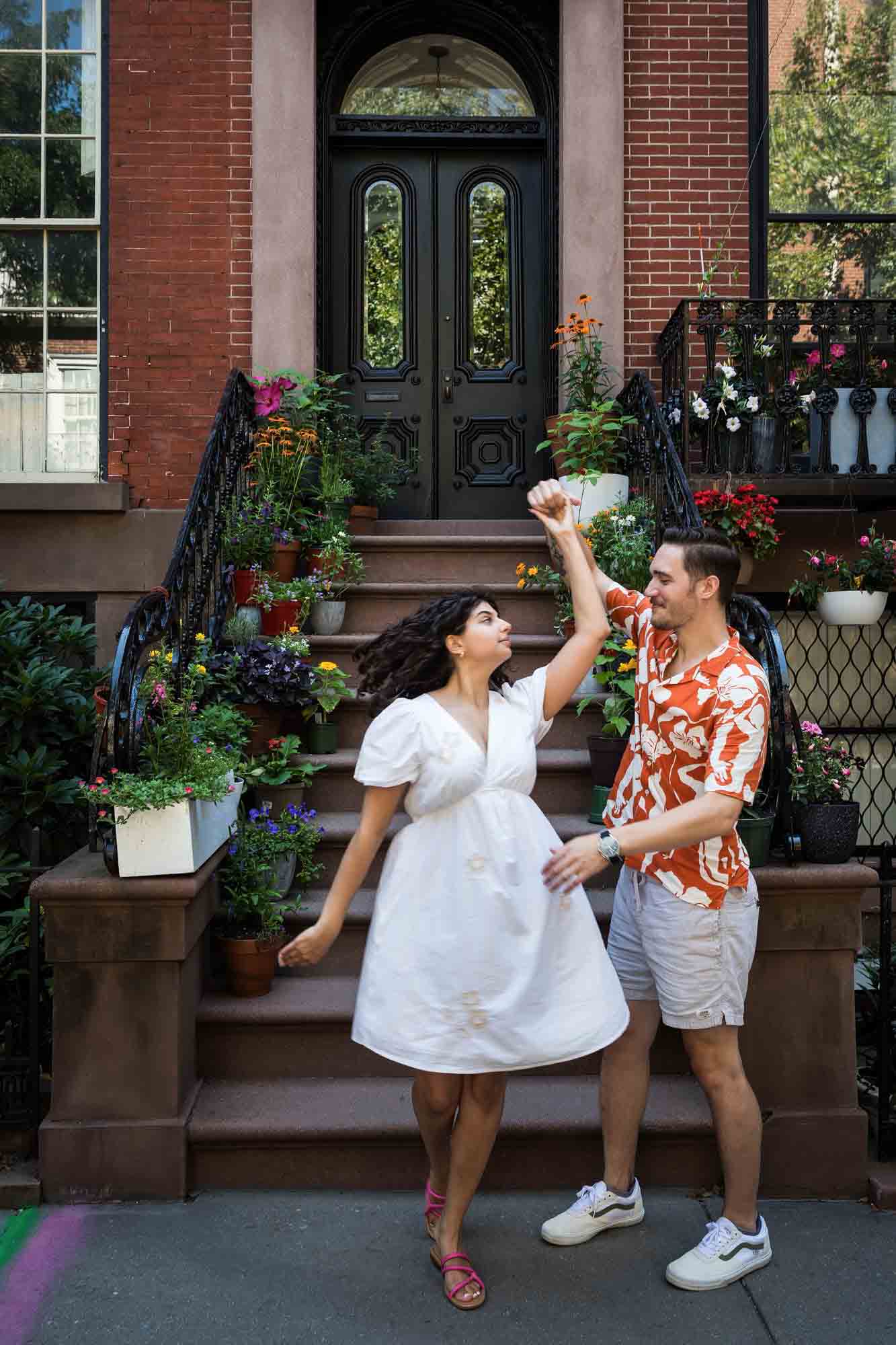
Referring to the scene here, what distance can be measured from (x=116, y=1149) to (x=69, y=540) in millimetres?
4402

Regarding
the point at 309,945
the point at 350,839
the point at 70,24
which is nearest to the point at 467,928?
the point at 309,945

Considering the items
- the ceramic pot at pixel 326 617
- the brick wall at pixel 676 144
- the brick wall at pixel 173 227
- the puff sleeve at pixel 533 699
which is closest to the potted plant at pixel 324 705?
the ceramic pot at pixel 326 617

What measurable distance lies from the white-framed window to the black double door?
1.66 metres

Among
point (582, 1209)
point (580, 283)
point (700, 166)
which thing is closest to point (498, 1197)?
point (582, 1209)

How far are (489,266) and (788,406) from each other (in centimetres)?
260

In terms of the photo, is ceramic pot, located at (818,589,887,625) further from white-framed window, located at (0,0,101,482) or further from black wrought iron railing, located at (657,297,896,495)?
white-framed window, located at (0,0,101,482)

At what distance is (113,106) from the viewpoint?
24.0 ft

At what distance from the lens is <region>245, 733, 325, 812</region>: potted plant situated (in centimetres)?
496

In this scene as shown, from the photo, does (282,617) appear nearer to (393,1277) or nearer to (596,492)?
(596,492)

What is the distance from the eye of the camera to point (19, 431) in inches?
296

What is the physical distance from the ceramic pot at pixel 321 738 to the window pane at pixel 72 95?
177 inches

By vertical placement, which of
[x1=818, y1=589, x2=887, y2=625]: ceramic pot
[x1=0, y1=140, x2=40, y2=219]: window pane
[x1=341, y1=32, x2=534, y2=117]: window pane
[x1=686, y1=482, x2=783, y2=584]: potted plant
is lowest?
[x1=818, y1=589, x2=887, y2=625]: ceramic pot

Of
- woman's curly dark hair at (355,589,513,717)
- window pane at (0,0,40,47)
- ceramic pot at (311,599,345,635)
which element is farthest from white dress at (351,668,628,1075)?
window pane at (0,0,40,47)

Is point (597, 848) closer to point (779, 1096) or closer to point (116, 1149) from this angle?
point (779, 1096)
